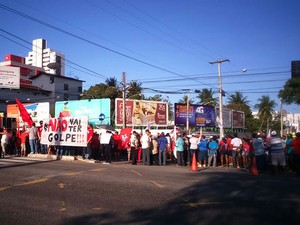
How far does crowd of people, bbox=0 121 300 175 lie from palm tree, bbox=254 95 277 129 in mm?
62444

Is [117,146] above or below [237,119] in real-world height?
below

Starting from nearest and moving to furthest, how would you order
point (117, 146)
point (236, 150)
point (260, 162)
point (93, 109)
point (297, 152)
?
point (297, 152), point (260, 162), point (236, 150), point (117, 146), point (93, 109)

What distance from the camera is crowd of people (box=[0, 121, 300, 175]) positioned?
14281mm

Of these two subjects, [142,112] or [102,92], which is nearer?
[142,112]

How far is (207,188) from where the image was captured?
31.6 ft

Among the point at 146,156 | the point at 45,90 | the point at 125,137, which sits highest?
the point at 45,90

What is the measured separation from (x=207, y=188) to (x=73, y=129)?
10.3 meters

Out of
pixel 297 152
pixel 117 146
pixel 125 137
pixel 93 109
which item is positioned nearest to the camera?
pixel 297 152

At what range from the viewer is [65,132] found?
18.3m

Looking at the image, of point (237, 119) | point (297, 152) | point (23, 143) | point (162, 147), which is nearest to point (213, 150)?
point (162, 147)

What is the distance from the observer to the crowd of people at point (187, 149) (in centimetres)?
1428

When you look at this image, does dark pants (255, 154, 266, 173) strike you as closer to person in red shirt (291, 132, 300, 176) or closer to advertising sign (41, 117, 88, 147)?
person in red shirt (291, 132, 300, 176)

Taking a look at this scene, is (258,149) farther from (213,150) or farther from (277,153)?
(213,150)

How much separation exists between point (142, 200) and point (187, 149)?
10.2 metres
